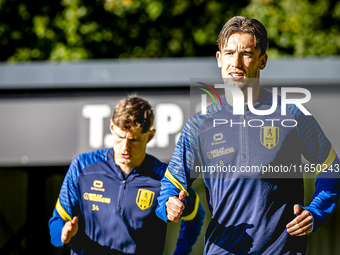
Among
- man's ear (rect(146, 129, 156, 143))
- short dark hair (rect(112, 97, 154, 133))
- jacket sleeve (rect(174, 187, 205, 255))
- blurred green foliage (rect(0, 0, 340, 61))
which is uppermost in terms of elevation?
blurred green foliage (rect(0, 0, 340, 61))

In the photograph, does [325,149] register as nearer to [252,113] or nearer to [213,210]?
[252,113]

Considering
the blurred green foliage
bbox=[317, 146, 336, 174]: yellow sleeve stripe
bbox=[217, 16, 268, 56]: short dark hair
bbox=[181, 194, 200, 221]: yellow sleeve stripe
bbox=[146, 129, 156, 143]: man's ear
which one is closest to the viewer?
bbox=[217, 16, 268, 56]: short dark hair

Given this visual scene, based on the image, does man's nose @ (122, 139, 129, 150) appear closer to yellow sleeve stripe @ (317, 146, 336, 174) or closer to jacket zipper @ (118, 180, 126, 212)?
jacket zipper @ (118, 180, 126, 212)

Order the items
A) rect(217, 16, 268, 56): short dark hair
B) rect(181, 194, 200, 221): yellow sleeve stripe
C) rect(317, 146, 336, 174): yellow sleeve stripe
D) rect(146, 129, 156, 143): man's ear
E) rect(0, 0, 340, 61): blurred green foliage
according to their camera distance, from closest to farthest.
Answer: rect(217, 16, 268, 56): short dark hair
rect(317, 146, 336, 174): yellow sleeve stripe
rect(181, 194, 200, 221): yellow sleeve stripe
rect(146, 129, 156, 143): man's ear
rect(0, 0, 340, 61): blurred green foliage

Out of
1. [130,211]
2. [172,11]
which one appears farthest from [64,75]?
[172,11]

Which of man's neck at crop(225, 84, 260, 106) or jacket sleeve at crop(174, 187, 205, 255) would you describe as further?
jacket sleeve at crop(174, 187, 205, 255)

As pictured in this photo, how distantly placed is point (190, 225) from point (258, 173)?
58 centimetres

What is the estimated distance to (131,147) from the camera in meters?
2.40

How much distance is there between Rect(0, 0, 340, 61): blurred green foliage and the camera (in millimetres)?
6141

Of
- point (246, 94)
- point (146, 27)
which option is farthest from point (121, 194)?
point (146, 27)

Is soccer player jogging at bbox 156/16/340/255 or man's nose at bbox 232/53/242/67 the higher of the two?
man's nose at bbox 232/53/242/67

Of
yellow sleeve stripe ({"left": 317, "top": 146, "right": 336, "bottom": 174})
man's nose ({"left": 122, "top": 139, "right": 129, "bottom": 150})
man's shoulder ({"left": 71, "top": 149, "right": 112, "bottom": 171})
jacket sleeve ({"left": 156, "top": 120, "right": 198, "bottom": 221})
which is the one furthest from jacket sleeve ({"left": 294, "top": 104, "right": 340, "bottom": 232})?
man's shoulder ({"left": 71, "top": 149, "right": 112, "bottom": 171})

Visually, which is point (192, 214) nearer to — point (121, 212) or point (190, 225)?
point (190, 225)

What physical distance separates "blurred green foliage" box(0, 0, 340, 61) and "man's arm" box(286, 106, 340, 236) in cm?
423
